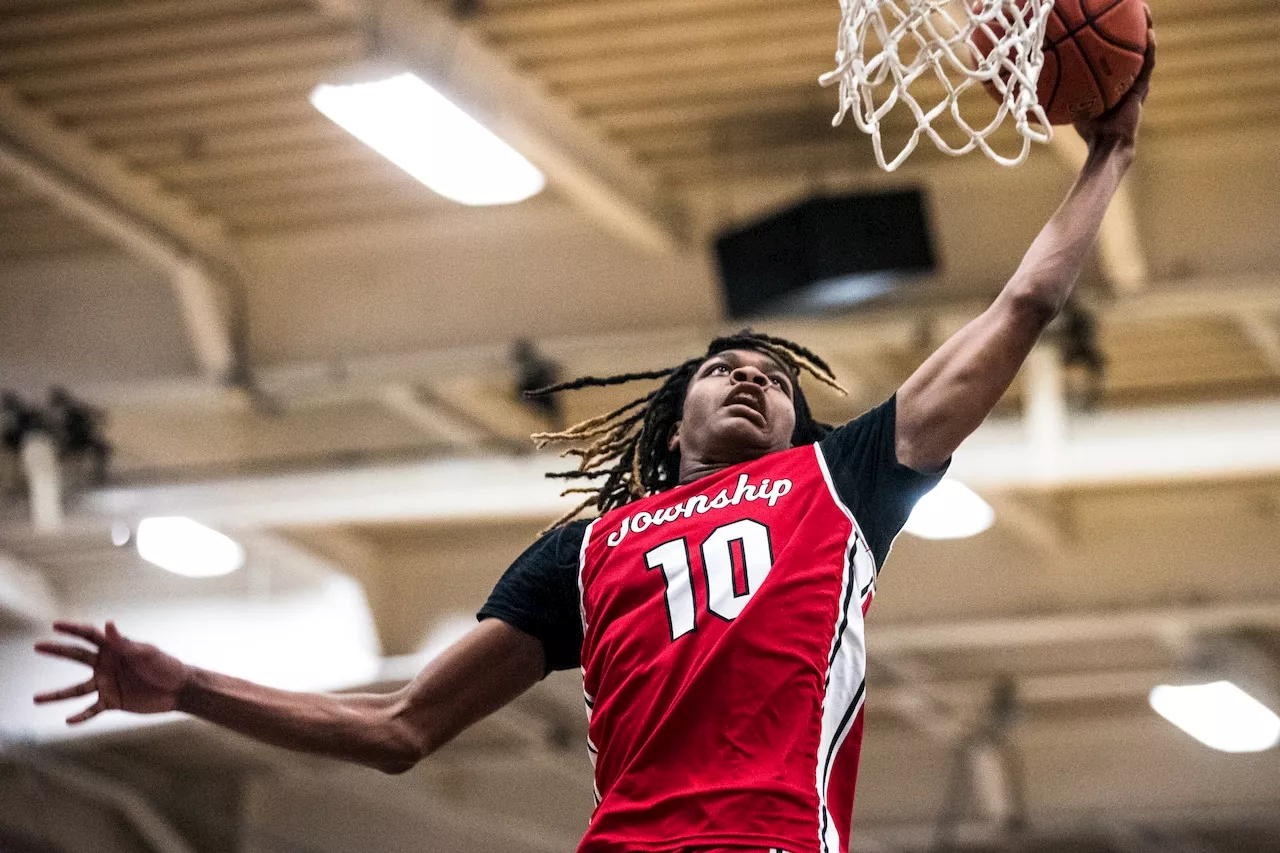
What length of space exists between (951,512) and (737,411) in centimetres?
665

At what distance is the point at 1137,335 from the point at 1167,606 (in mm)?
2234

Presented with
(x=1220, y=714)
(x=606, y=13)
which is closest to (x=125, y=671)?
(x=606, y=13)

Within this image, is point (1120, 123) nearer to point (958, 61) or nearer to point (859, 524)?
point (958, 61)

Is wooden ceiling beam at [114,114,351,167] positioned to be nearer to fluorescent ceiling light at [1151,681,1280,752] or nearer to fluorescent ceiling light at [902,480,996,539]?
fluorescent ceiling light at [902,480,996,539]

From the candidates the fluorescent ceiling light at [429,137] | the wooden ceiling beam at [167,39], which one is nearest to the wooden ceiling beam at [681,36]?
the fluorescent ceiling light at [429,137]

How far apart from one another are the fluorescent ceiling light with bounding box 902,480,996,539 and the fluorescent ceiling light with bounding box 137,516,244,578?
3.73m

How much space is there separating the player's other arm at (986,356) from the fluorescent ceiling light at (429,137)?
13.2ft

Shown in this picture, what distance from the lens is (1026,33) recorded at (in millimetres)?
3391

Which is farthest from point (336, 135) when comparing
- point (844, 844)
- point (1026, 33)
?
point (844, 844)

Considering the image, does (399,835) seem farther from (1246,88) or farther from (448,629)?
(1246,88)

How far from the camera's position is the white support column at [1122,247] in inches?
311

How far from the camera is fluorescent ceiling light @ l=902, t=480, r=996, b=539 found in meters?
9.32

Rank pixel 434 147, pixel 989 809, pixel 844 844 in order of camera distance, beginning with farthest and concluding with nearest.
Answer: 1. pixel 989 809
2. pixel 434 147
3. pixel 844 844

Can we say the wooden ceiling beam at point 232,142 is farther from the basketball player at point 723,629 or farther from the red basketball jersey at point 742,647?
the red basketball jersey at point 742,647
